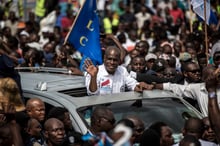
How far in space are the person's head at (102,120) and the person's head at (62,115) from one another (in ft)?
1.40

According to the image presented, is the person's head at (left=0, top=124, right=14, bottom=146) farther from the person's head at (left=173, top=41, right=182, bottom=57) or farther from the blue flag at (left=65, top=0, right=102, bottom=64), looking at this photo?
the person's head at (left=173, top=41, right=182, bottom=57)

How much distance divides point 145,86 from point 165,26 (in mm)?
10941

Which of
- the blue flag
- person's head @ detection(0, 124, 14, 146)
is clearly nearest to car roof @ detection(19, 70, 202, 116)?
the blue flag

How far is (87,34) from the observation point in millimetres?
10070

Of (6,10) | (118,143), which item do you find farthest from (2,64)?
(6,10)

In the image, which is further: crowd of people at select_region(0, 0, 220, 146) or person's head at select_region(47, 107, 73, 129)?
person's head at select_region(47, 107, 73, 129)

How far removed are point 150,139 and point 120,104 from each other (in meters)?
1.33

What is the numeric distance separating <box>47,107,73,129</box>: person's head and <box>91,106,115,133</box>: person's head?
428 millimetres

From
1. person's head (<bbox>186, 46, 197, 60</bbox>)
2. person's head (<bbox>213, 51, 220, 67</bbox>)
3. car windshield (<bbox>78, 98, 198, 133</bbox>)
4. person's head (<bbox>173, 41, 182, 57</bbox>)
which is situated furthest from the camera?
person's head (<bbox>173, 41, 182, 57</bbox>)

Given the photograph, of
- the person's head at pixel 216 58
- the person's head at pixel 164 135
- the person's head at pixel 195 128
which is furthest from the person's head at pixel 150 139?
the person's head at pixel 216 58

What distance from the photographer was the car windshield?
733 centimetres

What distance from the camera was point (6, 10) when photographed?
20.2 m

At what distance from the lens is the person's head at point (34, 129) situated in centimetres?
698

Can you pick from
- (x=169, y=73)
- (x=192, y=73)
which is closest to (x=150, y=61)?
(x=169, y=73)
